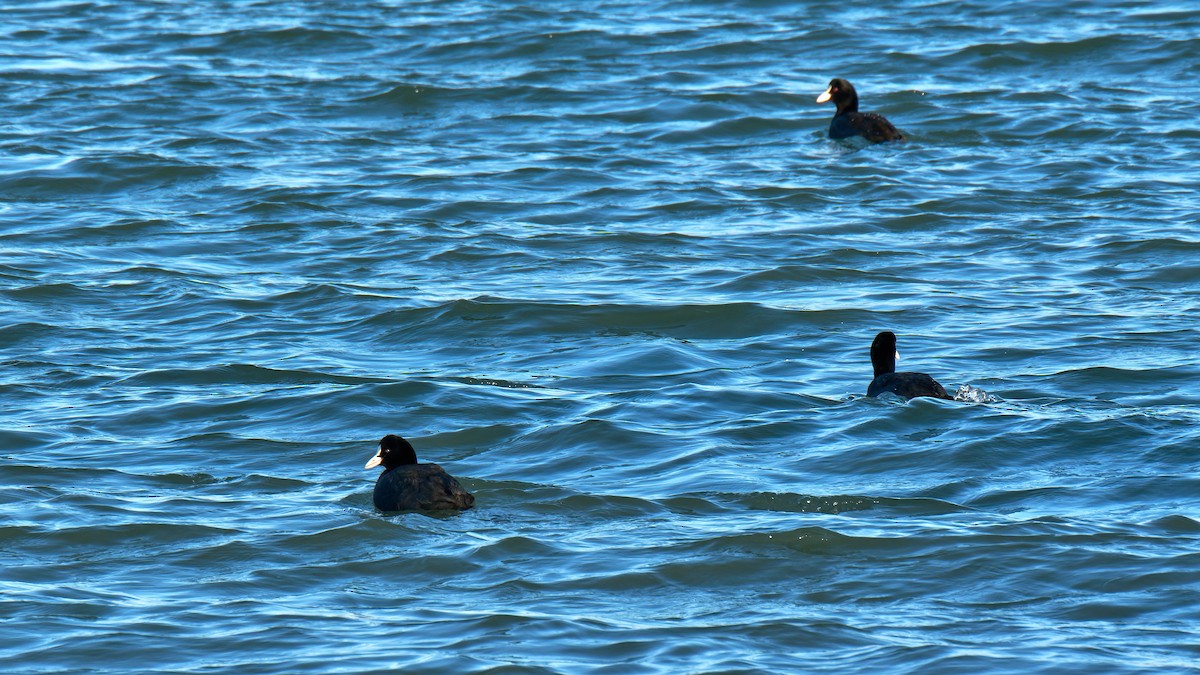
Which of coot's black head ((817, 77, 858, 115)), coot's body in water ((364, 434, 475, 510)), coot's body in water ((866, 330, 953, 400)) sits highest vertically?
coot's black head ((817, 77, 858, 115))

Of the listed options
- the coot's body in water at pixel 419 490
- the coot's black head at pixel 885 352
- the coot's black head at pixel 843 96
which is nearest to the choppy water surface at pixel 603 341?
the coot's body in water at pixel 419 490

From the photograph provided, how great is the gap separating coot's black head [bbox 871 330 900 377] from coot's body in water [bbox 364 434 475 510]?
3405 mm

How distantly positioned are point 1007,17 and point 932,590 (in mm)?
19141

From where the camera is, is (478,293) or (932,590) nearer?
(932,590)

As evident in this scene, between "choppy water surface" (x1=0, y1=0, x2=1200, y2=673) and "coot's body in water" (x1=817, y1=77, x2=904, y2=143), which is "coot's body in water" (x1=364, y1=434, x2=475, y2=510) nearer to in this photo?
"choppy water surface" (x1=0, y1=0, x2=1200, y2=673)

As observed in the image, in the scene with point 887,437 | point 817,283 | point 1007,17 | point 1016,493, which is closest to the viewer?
point 1016,493

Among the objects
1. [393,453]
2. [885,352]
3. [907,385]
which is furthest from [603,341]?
[393,453]

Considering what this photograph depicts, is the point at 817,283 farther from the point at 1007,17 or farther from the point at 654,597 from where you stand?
the point at 1007,17

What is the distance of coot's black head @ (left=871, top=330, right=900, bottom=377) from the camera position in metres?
Answer: 12.3

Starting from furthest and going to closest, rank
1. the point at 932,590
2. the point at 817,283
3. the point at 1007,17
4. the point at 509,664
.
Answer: the point at 1007,17, the point at 817,283, the point at 932,590, the point at 509,664

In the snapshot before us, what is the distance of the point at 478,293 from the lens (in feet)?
48.9

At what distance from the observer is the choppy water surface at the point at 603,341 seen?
8.50 meters

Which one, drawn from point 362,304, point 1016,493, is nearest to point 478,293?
point 362,304

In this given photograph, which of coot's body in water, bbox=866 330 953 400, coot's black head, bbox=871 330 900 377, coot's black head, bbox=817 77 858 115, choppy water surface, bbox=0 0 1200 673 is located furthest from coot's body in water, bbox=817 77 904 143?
coot's body in water, bbox=866 330 953 400
